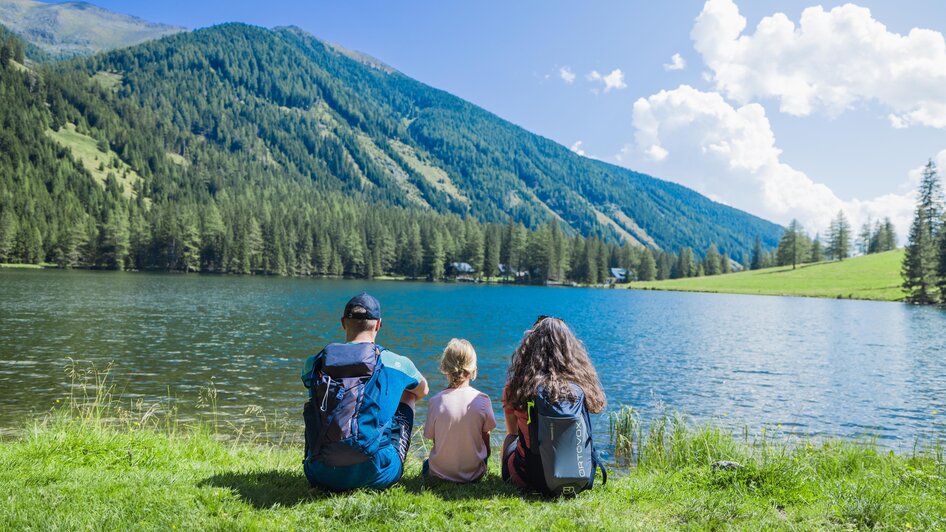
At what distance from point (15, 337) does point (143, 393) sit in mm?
16642

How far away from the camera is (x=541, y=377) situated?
6836 mm

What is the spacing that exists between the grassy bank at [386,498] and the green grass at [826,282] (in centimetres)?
10514

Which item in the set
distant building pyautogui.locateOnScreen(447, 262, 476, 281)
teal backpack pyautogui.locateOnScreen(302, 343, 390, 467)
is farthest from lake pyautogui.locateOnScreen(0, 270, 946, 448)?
distant building pyautogui.locateOnScreen(447, 262, 476, 281)

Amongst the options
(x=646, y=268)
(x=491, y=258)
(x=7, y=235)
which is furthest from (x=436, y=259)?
(x=7, y=235)

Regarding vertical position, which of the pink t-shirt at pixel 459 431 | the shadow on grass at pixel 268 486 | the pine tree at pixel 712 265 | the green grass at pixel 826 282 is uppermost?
the pine tree at pixel 712 265

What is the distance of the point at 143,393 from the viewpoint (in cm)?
2005

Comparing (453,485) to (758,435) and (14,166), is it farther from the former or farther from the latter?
(14,166)

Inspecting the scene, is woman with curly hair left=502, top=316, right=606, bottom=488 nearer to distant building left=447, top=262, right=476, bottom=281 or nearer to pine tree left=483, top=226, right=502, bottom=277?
distant building left=447, top=262, right=476, bottom=281

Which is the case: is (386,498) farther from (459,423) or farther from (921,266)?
(921,266)

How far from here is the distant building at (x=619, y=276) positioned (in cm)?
17184

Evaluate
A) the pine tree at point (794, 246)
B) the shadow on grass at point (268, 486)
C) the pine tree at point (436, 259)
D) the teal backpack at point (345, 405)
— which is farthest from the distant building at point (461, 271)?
the teal backpack at point (345, 405)

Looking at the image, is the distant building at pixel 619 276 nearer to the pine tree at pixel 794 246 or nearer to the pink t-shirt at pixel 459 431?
the pine tree at pixel 794 246

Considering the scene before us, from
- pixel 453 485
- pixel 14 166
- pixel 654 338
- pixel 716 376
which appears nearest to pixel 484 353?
pixel 716 376

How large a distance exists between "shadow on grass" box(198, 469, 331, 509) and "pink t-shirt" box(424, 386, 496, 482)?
5.46 ft
